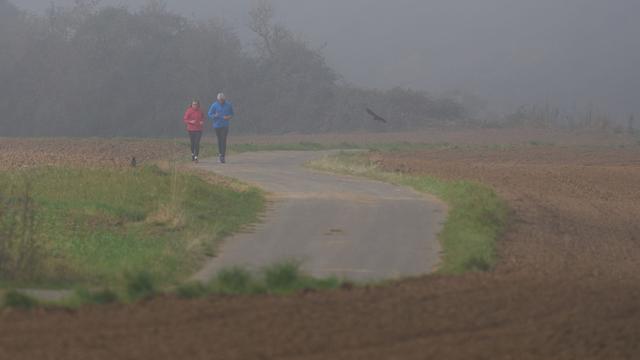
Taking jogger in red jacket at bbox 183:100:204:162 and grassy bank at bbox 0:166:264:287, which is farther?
jogger in red jacket at bbox 183:100:204:162

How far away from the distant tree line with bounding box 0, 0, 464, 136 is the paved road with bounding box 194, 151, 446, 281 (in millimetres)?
34091

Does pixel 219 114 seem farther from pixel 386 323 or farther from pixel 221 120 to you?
pixel 386 323

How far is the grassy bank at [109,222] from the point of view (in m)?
15.0

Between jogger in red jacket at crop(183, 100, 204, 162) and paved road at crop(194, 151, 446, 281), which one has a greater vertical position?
jogger in red jacket at crop(183, 100, 204, 162)

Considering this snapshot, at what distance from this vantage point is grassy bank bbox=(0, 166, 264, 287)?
49.1ft

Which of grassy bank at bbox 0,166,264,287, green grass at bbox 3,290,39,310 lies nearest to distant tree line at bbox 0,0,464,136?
grassy bank at bbox 0,166,264,287

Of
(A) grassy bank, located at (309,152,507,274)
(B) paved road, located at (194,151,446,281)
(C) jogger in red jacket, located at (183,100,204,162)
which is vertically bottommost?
(B) paved road, located at (194,151,446,281)

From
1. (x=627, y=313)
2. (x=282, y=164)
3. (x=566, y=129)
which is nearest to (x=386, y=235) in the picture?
(x=627, y=313)

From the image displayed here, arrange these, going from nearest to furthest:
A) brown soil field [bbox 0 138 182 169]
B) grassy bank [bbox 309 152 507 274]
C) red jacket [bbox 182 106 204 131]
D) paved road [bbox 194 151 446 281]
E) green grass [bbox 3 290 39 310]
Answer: green grass [bbox 3 290 39 310] → grassy bank [bbox 309 152 507 274] → paved road [bbox 194 151 446 281] → brown soil field [bbox 0 138 182 169] → red jacket [bbox 182 106 204 131]

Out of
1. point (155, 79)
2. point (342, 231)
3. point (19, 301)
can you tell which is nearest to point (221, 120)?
point (342, 231)

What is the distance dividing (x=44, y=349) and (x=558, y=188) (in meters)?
20.4

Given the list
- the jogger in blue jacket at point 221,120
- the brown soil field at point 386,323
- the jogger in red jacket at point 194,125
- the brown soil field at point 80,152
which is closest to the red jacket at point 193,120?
the jogger in red jacket at point 194,125

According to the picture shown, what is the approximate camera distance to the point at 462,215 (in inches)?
806

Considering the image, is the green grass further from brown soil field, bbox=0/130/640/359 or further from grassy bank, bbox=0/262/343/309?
brown soil field, bbox=0/130/640/359
